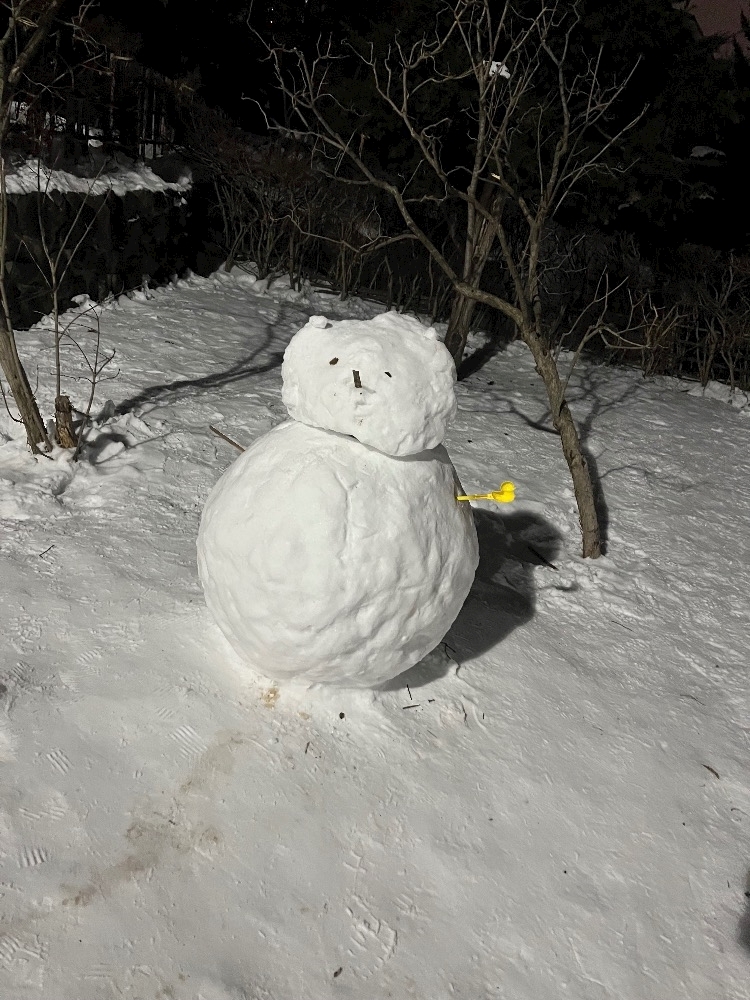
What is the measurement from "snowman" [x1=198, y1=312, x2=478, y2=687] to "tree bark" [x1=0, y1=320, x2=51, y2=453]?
223 centimetres

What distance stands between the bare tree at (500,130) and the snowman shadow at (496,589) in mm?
375

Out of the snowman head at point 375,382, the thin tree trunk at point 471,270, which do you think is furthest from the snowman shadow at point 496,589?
the thin tree trunk at point 471,270

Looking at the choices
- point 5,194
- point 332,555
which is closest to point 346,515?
point 332,555

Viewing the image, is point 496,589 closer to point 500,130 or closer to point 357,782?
point 357,782

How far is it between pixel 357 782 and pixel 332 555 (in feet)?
3.21

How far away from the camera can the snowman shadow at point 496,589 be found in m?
3.76

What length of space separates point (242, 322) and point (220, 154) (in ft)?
10.4

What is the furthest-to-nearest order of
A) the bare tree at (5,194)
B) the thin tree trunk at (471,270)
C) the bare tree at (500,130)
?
the thin tree trunk at (471,270) < the bare tree at (500,130) < the bare tree at (5,194)

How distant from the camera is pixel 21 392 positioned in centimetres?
459

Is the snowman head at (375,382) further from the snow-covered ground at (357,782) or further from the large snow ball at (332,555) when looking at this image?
the snow-covered ground at (357,782)

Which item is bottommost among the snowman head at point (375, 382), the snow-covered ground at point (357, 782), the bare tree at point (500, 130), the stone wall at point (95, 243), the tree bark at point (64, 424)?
the snow-covered ground at point (357, 782)

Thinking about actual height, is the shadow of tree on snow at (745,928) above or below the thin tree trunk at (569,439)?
below

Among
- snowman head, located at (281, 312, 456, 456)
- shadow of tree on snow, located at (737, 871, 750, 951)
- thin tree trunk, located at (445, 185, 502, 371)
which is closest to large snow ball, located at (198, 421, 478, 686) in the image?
snowman head, located at (281, 312, 456, 456)

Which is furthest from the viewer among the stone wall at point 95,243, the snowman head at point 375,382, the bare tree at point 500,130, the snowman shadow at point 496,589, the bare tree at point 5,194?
the stone wall at point 95,243
